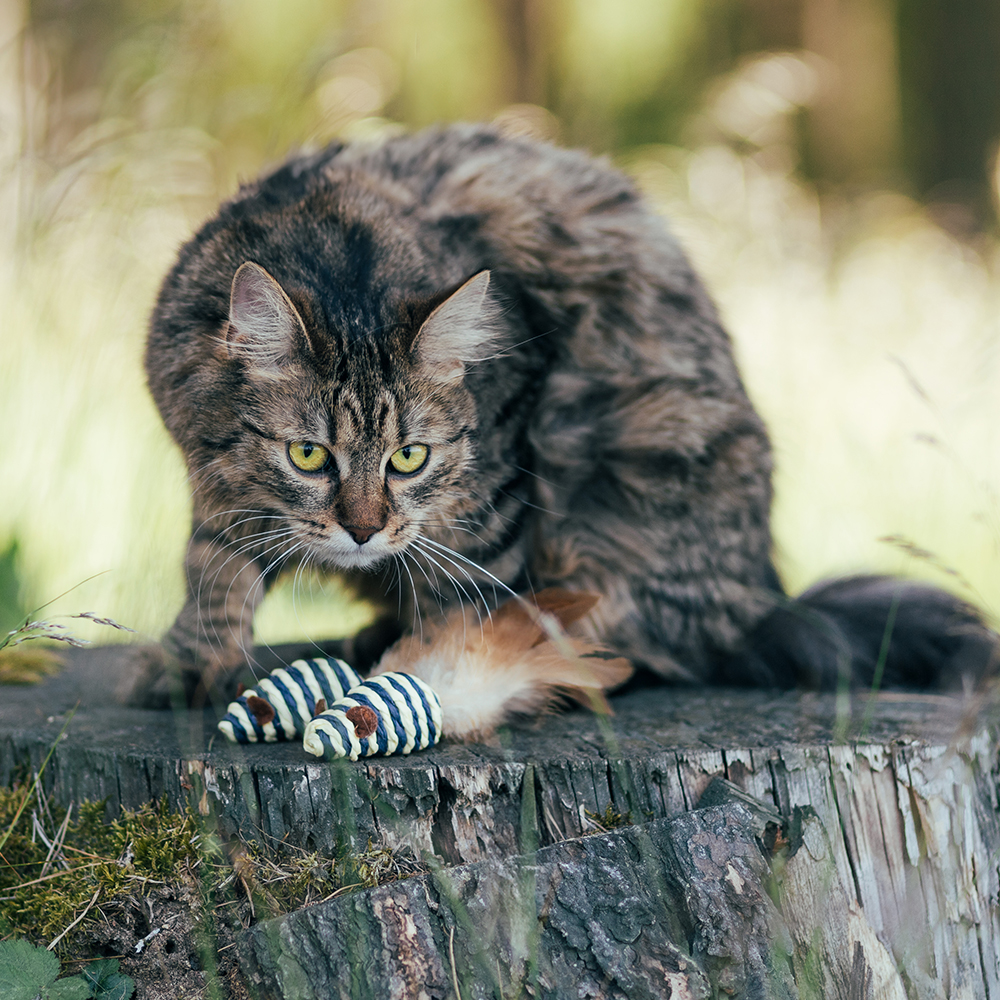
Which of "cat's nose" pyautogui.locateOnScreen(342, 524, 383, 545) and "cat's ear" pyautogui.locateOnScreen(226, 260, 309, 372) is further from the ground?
"cat's ear" pyautogui.locateOnScreen(226, 260, 309, 372)

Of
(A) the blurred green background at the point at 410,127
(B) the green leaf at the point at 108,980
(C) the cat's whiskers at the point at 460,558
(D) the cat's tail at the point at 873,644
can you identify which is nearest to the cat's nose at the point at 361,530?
(C) the cat's whiskers at the point at 460,558

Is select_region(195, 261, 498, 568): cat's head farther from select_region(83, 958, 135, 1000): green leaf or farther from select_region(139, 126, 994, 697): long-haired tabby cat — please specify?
select_region(83, 958, 135, 1000): green leaf

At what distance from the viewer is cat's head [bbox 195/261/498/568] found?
5.12 ft

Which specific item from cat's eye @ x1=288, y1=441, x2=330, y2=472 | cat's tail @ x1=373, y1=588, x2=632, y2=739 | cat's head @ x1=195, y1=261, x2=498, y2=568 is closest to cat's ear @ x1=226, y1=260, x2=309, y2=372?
cat's head @ x1=195, y1=261, x2=498, y2=568

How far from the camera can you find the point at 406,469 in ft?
5.39

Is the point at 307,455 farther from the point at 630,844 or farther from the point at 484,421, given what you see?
the point at 630,844

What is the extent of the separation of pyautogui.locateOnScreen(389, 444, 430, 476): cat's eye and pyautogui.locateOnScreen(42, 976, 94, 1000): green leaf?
0.90m

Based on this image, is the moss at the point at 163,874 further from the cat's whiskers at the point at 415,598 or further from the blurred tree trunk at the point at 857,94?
the blurred tree trunk at the point at 857,94

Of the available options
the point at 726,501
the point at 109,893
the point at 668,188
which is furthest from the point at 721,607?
the point at 668,188

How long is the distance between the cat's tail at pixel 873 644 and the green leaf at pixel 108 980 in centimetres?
129

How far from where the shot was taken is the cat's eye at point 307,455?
158 centimetres

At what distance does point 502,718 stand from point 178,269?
3.49ft

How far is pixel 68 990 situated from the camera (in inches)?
47.6

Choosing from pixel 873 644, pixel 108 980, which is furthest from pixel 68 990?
pixel 873 644
